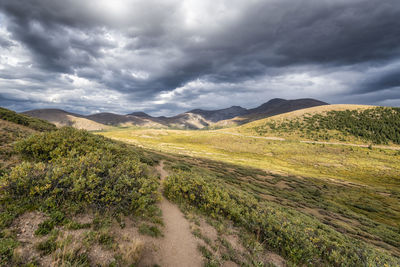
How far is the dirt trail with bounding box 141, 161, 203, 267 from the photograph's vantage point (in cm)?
638

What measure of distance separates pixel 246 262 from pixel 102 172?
367 inches

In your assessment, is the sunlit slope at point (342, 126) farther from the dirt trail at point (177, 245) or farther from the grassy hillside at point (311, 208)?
the dirt trail at point (177, 245)

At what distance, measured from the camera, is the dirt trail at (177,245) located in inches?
251

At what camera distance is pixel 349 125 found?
90.4 metres

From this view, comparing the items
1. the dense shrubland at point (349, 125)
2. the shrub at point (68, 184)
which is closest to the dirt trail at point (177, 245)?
the shrub at point (68, 184)

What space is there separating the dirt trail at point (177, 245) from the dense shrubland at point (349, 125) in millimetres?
104113

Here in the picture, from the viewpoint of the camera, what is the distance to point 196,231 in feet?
27.8

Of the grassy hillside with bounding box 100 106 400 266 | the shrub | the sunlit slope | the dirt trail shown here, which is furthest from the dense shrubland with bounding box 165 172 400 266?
the sunlit slope

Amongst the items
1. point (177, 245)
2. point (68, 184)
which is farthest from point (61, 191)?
point (177, 245)

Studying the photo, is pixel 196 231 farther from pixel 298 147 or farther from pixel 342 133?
pixel 342 133

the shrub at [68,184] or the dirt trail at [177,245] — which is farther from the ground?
the shrub at [68,184]

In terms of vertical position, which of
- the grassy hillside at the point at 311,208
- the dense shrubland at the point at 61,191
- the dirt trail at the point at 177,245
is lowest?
the grassy hillside at the point at 311,208

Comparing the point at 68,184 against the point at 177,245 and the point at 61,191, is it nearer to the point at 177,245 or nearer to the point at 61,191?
the point at 61,191

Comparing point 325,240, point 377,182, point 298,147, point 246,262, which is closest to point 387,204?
point 377,182
